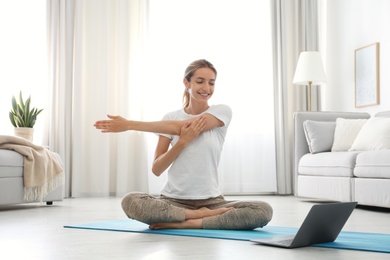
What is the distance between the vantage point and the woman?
250 cm

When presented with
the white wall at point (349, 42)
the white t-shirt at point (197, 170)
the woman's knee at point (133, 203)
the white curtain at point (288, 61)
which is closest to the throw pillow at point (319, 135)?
the white wall at point (349, 42)

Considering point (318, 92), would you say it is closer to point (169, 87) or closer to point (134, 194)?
point (169, 87)

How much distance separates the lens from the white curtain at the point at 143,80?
5.79 meters

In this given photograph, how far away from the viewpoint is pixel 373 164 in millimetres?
3906

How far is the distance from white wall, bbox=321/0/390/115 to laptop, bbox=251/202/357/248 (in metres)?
3.52

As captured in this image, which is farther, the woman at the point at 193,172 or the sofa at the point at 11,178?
the sofa at the point at 11,178

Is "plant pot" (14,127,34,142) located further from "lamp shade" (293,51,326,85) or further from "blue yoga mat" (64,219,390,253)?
"lamp shade" (293,51,326,85)

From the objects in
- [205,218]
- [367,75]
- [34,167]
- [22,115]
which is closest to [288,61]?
[367,75]

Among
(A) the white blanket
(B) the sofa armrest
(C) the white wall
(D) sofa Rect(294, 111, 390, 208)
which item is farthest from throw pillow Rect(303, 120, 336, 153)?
(A) the white blanket

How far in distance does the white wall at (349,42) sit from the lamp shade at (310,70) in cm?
38

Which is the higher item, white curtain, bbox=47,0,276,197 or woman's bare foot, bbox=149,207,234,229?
white curtain, bbox=47,0,276,197

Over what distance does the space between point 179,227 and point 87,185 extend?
3478mm

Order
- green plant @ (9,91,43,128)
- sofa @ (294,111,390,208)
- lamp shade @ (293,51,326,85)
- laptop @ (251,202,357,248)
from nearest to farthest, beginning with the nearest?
1. laptop @ (251,202,357,248)
2. sofa @ (294,111,390,208)
3. green plant @ (9,91,43,128)
4. lamp shade @ (293,51,326,85)

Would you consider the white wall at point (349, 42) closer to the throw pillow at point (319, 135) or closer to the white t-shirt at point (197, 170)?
the throw pillow at point (319, 135)
